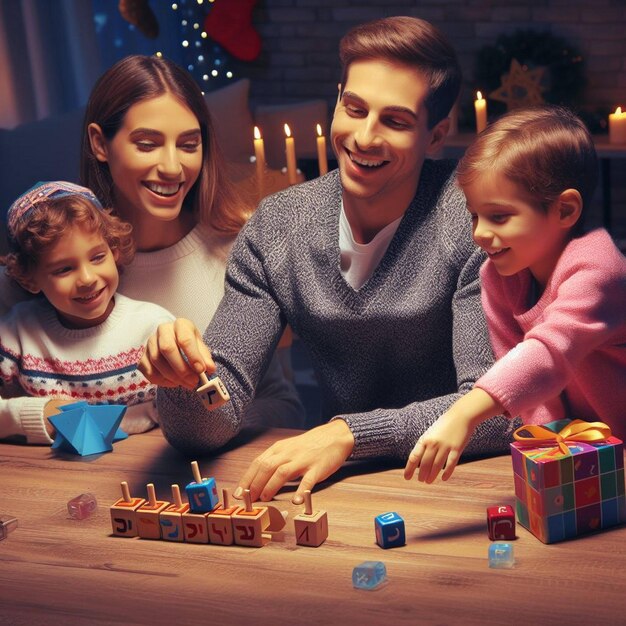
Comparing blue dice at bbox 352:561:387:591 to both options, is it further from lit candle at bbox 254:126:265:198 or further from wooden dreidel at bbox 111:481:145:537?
lit candle at bbox 254:126:265:198

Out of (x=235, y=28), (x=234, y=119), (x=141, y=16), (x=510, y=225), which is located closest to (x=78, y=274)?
(x=510, y=225)

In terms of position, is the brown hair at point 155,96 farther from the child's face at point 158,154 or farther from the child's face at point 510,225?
the child's face at point 510,225

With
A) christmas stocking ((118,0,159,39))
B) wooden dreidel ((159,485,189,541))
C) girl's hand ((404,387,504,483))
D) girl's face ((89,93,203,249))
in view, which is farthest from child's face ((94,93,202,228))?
christmas stocking ((118,0,159,39))

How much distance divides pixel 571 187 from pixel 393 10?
14.0 ft

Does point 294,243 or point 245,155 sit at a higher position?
point 294,243

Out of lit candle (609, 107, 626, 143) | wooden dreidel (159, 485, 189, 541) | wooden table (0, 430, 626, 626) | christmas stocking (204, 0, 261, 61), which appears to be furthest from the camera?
christmas stocking (204, 0, 261, 61)

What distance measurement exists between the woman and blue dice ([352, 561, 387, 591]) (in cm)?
71

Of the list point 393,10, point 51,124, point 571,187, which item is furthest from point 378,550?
point 393,10

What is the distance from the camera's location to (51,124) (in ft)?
12.1

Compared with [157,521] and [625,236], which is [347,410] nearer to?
[157,521]

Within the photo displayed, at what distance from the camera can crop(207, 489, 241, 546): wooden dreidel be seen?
4.25ft

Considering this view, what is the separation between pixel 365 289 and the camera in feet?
5.57

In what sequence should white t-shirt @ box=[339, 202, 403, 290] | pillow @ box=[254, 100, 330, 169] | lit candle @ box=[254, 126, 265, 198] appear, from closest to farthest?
white t-shirt @ box=[339, 202, 403, 290]
lit candle @ box=[254, 126, 265, 198]
pillow @ box=[254, 100, 330, 169]

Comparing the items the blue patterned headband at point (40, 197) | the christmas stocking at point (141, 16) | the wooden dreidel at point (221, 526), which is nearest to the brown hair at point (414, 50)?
the blue patterned headband at point (40, 197)
